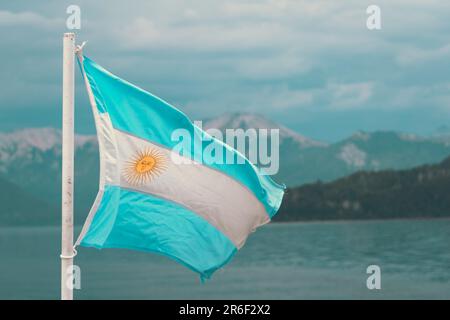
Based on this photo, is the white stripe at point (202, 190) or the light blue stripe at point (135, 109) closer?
the light blue stripe at point (135, 109)

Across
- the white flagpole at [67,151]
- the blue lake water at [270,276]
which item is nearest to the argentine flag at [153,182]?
the white flagpole at [67,151]

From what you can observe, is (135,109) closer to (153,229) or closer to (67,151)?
(67,151)

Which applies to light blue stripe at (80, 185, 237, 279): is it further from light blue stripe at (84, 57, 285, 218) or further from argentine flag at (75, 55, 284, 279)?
light blue stripe at (84, 57, 285, 218)

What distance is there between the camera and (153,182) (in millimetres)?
14383

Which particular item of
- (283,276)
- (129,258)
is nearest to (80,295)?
(283,276)

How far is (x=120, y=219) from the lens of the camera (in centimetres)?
1420

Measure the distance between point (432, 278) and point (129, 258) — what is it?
90.7 m

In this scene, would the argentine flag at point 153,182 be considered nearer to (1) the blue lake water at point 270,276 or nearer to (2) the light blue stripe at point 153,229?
(2) the light blue stripe at point 153,229

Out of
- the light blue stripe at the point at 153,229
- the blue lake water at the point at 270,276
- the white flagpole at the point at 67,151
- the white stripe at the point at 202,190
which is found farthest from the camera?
the blue lake water at the point at 270,276

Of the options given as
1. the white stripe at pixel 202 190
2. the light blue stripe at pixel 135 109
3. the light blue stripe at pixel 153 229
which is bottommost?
the light blue stripe at pixel 153 229

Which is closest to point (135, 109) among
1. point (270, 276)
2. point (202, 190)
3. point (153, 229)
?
point (202, 190)

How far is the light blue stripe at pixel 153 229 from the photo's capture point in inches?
554

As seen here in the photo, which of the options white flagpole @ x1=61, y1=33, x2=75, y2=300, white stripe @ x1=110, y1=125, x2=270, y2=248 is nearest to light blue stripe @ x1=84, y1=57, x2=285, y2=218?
white stripe @ x1=110, y1=125, x2=270, y2=248

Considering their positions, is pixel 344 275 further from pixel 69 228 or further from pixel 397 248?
pixel 69 228
